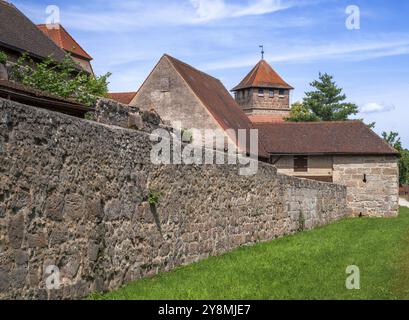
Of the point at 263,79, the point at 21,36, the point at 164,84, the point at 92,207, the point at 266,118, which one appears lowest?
the point at 92,207

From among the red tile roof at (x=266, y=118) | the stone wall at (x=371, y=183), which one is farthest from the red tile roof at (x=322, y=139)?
the red tile roof at (x=266, y=118)

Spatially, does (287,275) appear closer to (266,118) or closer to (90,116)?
(90,116)

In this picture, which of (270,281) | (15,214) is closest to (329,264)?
(270,281)

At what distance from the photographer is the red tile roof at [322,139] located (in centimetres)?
3328

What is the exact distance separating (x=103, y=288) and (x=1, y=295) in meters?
2.26

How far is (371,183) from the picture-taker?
32750mm

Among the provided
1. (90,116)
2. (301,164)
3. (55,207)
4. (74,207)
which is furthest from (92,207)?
(301,164)

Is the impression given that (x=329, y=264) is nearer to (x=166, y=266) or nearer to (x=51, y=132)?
(x=166, y=266)

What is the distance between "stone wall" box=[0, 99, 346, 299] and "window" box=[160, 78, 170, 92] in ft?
52.6

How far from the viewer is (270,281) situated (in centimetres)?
908

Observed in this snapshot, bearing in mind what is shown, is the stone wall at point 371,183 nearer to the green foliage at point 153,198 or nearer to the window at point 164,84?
the window at point 164,84

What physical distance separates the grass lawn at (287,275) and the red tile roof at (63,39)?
3426 centimetres

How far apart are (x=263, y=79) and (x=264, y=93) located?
5.99 feet
